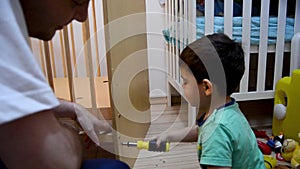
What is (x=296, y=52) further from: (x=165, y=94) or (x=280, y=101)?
(x=165, y=94)

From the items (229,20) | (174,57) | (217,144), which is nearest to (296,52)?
(229,20)

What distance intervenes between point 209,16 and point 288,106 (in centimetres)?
62

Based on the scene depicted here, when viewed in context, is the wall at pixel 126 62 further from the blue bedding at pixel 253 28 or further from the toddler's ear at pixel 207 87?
the blue bedding at pixel 253 28

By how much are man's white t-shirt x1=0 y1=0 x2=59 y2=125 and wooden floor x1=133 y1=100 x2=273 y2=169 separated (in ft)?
4.08

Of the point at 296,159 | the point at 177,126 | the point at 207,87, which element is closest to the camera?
the point at 207,87

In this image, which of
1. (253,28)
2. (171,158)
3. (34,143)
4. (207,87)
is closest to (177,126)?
(171,158)

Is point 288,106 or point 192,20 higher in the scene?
point 192,20

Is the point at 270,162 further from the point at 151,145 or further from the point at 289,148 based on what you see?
the point at 151,145

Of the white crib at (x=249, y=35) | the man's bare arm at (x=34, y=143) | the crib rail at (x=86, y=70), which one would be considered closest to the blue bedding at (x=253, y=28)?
the white crib at (x=249, y=35)

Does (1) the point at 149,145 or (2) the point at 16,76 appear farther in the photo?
(1) the point at 149,145

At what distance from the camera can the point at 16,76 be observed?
0.86 feet

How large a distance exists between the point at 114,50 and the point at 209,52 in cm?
30

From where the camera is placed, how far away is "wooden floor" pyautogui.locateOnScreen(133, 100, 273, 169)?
58.9 inches

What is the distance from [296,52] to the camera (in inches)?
64.8
